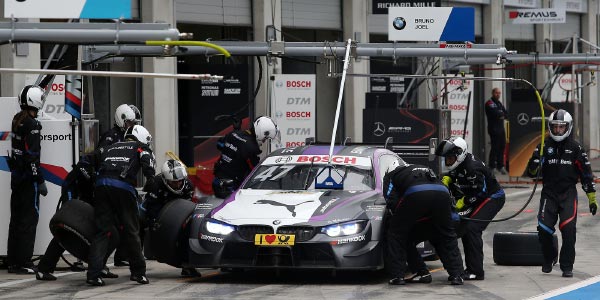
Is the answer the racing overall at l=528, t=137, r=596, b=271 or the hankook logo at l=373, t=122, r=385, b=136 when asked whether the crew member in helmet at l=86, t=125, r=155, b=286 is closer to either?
the racing overall at l=528, t=137, r=596, b=271

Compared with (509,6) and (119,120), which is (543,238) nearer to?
(119,120)

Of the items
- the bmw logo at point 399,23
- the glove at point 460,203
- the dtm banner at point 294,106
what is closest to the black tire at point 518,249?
the glove at point 460,203

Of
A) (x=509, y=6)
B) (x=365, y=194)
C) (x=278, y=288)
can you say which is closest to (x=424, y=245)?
(x=365, y=194)

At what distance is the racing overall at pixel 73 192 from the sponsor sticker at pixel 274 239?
219 centimetres

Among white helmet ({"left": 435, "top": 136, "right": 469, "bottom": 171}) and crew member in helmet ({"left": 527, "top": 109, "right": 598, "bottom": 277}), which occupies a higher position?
white helmet ({"left": 435, "top": 136, "right": 469, "bottom": 171})

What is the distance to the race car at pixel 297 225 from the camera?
46.1 feet

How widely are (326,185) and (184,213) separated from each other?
165cm

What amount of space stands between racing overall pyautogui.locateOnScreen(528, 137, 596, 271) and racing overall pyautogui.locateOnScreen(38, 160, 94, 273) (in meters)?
4.99

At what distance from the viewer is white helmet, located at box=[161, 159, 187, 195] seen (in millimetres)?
15125

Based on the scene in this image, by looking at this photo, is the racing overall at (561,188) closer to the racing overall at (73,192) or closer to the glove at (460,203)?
the glove at (460,203)

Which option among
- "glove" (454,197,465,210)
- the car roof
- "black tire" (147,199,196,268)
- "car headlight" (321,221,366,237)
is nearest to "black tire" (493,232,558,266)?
"glove" (454,197,465,210)

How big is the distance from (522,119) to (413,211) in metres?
17.0

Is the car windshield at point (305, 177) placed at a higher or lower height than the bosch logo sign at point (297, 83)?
lower

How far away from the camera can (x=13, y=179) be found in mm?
15750
